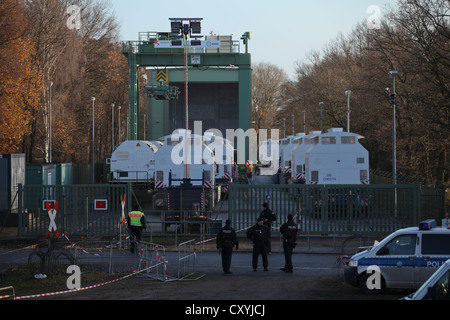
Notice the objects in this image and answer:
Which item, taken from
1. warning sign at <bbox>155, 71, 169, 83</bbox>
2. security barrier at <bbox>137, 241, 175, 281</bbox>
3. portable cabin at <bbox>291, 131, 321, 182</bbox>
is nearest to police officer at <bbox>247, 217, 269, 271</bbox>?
security barrier at <bbox>137, 241, 175, 281</bbox>

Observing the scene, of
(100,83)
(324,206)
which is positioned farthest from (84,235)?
(100,83)

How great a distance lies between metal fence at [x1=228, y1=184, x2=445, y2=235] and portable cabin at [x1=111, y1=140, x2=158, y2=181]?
2155cm

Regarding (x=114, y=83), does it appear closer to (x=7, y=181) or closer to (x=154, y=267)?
(x=7, y=181)

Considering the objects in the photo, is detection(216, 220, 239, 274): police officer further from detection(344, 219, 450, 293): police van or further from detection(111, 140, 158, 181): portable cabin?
detection(111, 140, 158, 181): portable cabin

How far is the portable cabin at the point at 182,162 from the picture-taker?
1507 inches

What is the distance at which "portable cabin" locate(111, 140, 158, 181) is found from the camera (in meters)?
48.3

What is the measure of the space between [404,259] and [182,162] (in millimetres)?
23643

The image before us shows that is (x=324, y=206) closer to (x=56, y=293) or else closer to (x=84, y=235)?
(x=84, y=235)

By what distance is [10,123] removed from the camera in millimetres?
46250

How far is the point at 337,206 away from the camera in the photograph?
90.1 feet

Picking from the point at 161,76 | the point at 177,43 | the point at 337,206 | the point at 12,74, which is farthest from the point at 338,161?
the point at 161,76

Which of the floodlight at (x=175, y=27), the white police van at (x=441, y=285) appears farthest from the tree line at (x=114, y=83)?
the white police van at (x=441, y=285)

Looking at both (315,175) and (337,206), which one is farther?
(315,175)

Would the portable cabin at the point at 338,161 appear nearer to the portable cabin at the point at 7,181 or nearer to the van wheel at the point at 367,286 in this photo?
the portable cabin at the point at 7,181
